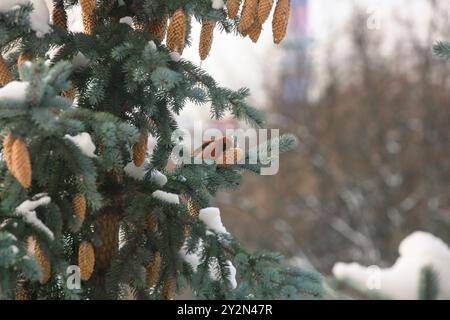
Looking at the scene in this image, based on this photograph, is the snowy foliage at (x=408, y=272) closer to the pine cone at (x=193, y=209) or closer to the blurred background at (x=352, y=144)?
the pine cone at (x=193, y=209)

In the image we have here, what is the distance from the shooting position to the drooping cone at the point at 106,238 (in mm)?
3404

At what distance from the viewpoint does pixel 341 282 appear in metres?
3.75

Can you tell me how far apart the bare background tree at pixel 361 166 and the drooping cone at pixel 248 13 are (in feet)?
63.9

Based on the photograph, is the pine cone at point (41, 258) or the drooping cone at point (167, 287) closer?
the pine cone at point (41, 258)

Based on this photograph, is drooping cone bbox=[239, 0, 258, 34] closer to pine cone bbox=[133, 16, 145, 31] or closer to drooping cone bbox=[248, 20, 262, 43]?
drooping cone bbox=[248, 20, 262, 43]

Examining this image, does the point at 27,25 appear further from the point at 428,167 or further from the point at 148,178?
the point at 428,167

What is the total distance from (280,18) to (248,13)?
155 mm

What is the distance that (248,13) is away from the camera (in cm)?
333

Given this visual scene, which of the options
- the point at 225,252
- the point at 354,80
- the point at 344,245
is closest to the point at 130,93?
the point at 225,252

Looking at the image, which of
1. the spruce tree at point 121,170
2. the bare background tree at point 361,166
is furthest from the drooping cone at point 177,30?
the bare background tree at point 361,166

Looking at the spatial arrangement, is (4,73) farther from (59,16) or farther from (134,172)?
(134,172)

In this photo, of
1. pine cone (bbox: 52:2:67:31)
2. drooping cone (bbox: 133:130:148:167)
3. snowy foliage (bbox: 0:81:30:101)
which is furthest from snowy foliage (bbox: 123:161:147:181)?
snowy foliage (bbox: 0:81:30:101)

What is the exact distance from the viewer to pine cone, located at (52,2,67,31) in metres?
3.51

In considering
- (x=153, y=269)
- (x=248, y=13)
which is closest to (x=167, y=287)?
(x=153, y=269)
